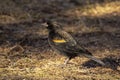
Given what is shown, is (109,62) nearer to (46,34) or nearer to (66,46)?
(66,46)

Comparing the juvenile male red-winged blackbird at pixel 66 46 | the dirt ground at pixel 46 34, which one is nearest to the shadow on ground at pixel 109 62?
the dirt ground at pixel 46 34

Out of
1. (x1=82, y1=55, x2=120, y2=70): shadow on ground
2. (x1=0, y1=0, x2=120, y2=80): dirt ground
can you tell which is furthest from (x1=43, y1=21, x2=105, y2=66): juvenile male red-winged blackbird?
(x1=82, y1=55, x2=120, y2=70): shadow on ground

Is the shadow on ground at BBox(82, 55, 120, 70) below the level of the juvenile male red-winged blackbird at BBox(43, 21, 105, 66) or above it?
below

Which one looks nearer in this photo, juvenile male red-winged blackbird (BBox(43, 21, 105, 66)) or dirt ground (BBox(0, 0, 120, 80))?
dirt ground (BBox(0, 0, 120, 80))

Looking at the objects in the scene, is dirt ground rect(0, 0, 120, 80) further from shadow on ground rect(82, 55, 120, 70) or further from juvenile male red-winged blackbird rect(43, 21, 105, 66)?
juvenile male red-winged blackbird rect(43, 21, 105, 66)

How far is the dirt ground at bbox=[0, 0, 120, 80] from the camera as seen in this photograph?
8.38 metres

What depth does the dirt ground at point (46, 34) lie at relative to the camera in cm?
838

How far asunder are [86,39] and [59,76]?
278cm

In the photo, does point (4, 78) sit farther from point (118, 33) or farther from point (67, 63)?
point (118, 33)

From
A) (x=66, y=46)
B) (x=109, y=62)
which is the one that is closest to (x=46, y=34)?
(x=109, y=62)

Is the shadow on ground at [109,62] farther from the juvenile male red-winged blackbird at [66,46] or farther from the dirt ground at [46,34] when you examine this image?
the juvenile male red-winged blackbird at [66,46]

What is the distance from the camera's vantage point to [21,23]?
11820 mm

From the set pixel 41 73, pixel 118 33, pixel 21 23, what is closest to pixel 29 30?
pixel 21 23

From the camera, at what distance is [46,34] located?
11039 mm
